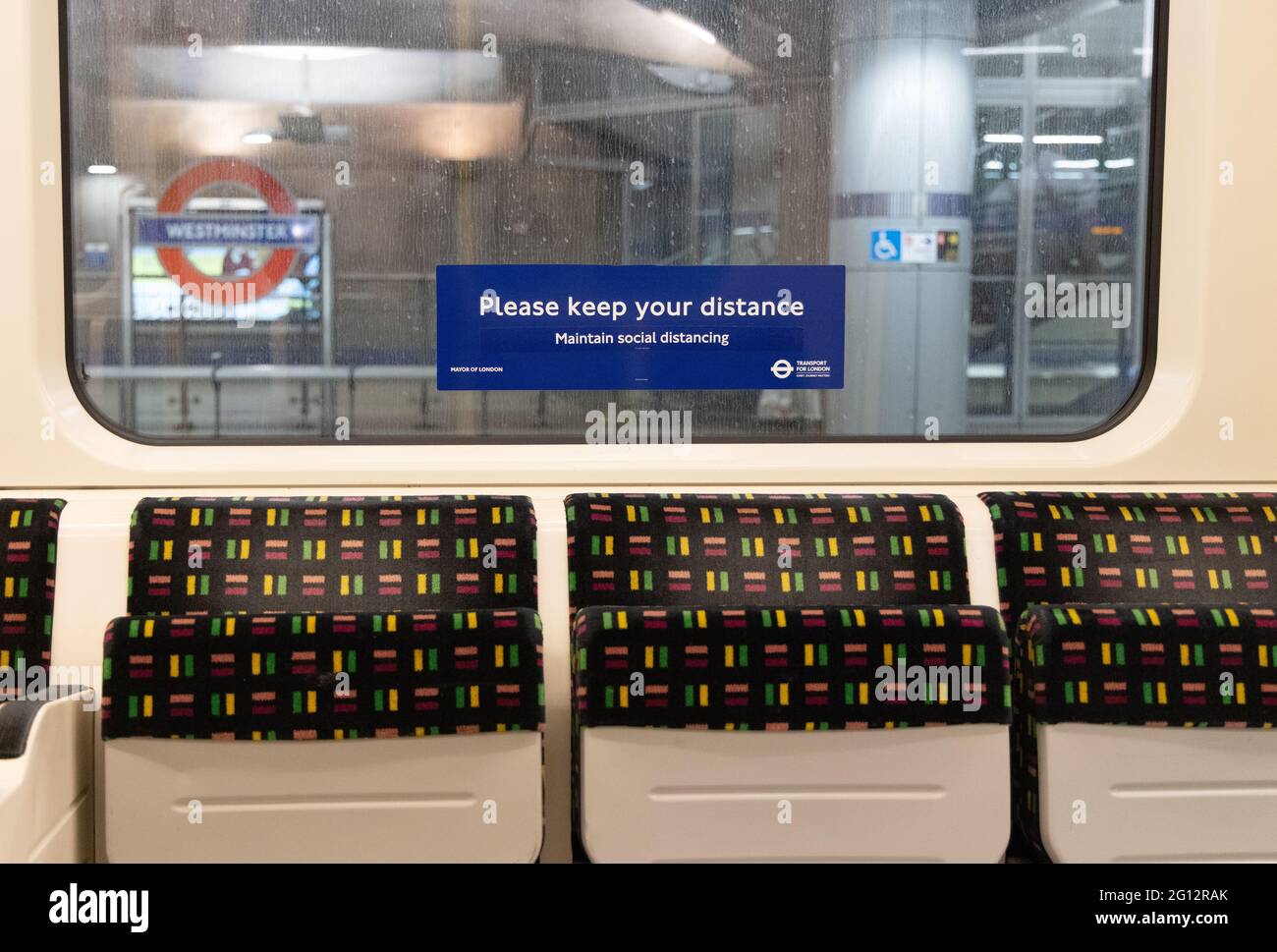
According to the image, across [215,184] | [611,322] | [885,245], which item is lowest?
[611,322]

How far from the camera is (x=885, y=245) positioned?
9.32ft

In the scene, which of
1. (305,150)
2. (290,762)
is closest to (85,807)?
(290,762)

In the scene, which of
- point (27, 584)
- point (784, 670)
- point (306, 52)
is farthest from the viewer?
point (306, 52)

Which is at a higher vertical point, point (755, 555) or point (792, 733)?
point (755, 555)

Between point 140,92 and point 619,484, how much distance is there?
1.32 metres

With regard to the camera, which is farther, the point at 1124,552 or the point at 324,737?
the point at 1124,552

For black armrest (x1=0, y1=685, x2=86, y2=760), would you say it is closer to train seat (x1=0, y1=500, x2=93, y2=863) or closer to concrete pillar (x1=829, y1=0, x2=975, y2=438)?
train seat (x1=0, y1=500, x2=93, y2=863)

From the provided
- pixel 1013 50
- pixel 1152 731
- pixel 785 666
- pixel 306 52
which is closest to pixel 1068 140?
pixel 1013 50

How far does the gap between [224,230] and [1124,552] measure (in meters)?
1.96

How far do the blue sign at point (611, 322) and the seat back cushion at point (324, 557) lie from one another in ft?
1.61

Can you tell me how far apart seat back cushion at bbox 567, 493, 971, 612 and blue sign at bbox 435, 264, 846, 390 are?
1.49 feet

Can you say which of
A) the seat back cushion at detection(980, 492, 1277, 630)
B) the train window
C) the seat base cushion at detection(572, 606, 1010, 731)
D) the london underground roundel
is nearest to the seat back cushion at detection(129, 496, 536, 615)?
the seat base cushion at detection(572, 606, 1010, 731)

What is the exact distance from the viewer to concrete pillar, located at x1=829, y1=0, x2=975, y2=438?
281cm

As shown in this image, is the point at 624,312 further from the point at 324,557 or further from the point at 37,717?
the point at 37,717
